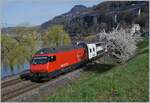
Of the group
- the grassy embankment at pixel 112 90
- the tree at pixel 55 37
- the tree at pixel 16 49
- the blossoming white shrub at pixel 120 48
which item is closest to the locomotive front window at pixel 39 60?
the grassy embankment at pixel 112 90

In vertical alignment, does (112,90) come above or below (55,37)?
above

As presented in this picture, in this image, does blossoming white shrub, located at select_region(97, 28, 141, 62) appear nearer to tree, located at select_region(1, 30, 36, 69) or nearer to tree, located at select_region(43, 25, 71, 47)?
tree, located at select_region(1, 30, 36, 69)

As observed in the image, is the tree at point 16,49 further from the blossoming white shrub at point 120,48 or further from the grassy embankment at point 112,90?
the grassy embankment at point 112,90

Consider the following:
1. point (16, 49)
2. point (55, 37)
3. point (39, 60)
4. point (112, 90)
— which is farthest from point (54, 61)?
point (55, 37)

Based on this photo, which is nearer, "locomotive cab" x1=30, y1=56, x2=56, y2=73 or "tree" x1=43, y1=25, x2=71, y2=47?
"locomotive cab" x1=30, y1=56, x2=56, y2=73

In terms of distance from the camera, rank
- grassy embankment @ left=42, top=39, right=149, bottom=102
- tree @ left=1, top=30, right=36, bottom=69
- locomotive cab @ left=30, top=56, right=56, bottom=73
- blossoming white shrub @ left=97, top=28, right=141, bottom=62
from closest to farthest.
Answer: grassy embankment @ left=42, top=39, right=149, bottom=102, locomotive cab @ left=30, top=56, right=56, bottom=73, blossoming white shrub @ left=97, top=28, right=141, bottom=62, tree @ left=1, top=30, right=36, bottom=69

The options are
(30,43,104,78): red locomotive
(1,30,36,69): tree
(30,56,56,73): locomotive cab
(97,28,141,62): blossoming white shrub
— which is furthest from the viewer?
(1,30,36,69): tree

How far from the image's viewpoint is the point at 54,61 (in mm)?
26438

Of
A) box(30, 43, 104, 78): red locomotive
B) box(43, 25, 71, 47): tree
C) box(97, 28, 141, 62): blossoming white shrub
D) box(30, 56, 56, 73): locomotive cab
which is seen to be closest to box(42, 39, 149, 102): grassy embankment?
box(30, 56, 56, 73): locomotive cab

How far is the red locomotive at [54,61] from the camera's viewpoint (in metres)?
25.6

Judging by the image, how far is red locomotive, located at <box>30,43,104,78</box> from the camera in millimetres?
25562

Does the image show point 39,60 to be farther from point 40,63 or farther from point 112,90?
point 112,90

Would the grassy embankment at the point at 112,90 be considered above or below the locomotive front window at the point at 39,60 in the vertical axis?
below

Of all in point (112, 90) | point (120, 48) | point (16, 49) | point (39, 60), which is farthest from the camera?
point (16, 49)
